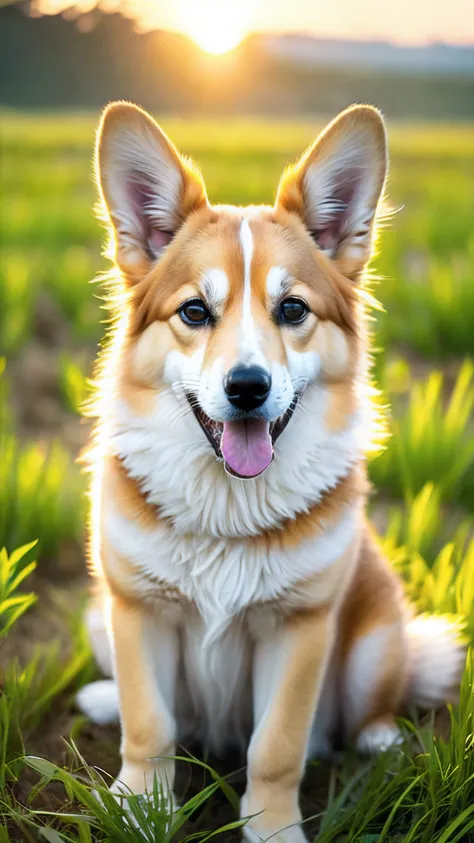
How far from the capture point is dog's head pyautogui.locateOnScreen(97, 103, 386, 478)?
1.80m

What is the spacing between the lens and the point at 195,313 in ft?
6.23

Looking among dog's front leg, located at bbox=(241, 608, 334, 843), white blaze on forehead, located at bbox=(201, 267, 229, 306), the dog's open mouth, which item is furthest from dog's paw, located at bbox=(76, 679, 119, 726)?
white blaze on forehead, located at bbox=(201, 267, 229, 306)

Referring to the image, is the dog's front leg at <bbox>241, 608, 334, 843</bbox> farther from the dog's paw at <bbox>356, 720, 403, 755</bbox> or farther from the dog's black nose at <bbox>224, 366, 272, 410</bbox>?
the dog's black nose at <bbox>224, 366, 272, 410</bbox>

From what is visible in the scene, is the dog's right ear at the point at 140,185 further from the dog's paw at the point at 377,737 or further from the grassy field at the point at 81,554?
the dog's paw at the point at 377,737

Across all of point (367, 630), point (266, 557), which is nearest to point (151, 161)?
point (266, 557)

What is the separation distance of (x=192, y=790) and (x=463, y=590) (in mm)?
958

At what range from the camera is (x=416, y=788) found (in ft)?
6.31

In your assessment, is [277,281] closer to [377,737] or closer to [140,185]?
[140,185]

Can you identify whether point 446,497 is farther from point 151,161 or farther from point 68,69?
point 68,69

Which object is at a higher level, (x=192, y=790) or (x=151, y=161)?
(x=151, y=161)

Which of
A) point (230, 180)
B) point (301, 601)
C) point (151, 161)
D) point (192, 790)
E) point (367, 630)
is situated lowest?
point (192, 790)

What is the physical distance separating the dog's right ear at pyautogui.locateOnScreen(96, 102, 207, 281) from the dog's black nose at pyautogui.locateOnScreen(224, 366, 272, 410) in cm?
50

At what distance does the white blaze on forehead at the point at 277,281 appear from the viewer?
6.16 ft

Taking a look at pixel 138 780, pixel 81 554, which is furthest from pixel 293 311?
pixel 81 554
